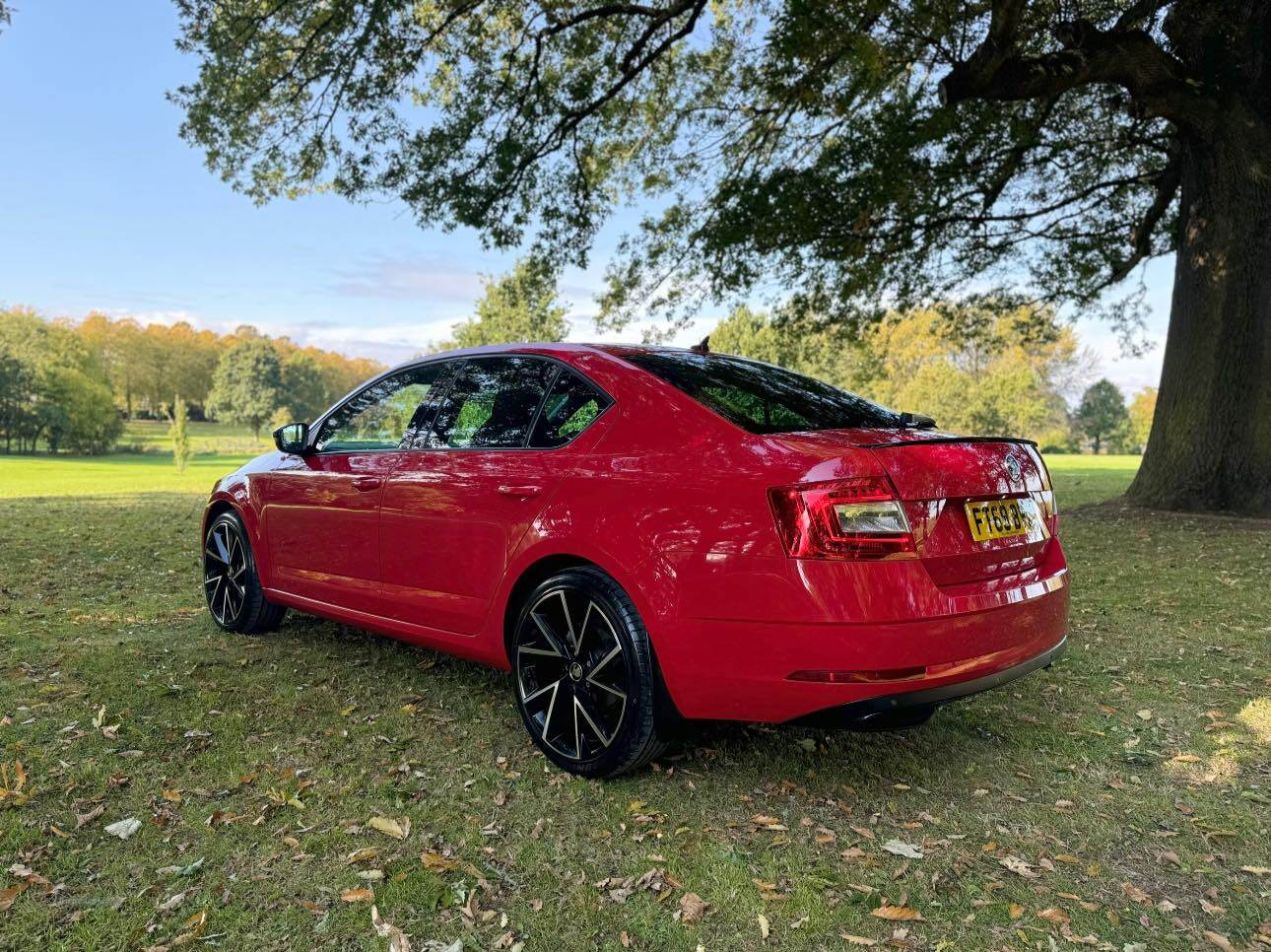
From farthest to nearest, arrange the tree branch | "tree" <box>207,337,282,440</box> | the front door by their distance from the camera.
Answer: "tree" <box>207,337,282,440</box> < the tree branch < the front door

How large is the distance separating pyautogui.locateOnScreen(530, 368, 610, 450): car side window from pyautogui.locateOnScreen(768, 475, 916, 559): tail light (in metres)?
0.97

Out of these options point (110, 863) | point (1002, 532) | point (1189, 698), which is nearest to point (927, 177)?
point (1189, 698)

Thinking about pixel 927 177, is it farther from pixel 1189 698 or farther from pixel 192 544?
pixel 192 544

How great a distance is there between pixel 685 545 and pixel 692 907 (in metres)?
1.06

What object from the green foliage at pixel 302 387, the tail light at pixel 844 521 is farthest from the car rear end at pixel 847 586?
the green foliage at pixel 302 387

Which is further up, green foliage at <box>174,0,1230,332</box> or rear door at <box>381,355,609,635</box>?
green foliage at <box>174,0,1230,332</box>

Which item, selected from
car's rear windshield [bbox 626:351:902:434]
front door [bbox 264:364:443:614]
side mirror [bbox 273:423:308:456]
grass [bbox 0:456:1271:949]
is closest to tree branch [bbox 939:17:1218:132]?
grass [bbox 0:456:1271:949]

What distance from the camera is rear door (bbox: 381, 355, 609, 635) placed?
327 centimetres

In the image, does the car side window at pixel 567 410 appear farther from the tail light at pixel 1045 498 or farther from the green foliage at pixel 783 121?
the green foliage at pixel 783 121

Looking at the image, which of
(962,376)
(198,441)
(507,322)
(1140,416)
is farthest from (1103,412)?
(198,441)

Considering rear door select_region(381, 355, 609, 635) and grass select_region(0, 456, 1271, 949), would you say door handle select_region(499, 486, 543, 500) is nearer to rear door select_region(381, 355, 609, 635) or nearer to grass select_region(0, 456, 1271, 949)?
rear door select_region(381, 355, 609, 635)

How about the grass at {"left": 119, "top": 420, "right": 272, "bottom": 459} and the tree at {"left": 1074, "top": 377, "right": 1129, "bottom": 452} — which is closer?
the grass at {"left": 119, "top": 420, "right": 272, "bottom": 459}

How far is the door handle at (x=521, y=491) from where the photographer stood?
10.5 ft

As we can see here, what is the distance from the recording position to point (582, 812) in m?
2.84
